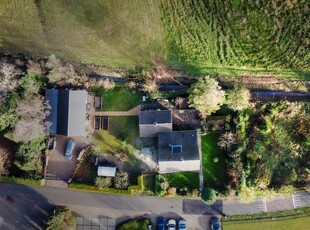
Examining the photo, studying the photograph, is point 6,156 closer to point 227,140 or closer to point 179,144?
point 179,144

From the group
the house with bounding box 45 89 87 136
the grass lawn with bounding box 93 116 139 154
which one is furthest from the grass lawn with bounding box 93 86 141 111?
the house with bounding box 45 89 87 136

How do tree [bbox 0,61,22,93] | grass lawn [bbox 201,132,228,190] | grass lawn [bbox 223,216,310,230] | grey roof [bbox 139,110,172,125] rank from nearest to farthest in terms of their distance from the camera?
tree [bbox 0,61,22,93] < grass lawn [bbox 223,216,310,230] < grey roof [bbox 139,110,172,125] < grass lawn [bbox 201,132,228,190]

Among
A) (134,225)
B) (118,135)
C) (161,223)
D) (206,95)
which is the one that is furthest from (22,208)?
(206,95)

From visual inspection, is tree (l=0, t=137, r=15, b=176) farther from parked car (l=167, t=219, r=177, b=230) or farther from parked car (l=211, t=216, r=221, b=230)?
parked car (l=211, t=216, r=221, b=230)

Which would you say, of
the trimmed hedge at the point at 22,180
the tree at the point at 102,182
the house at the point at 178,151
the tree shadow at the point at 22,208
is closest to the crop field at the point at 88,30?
the house at the point at 178,151

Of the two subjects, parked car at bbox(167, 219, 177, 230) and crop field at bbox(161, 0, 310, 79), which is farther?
crop field at bbox(161, 0, 310, 79)
